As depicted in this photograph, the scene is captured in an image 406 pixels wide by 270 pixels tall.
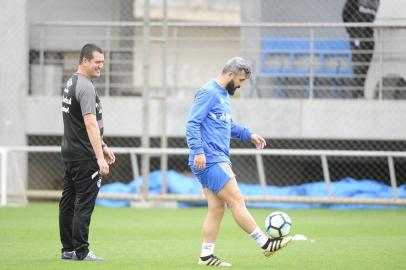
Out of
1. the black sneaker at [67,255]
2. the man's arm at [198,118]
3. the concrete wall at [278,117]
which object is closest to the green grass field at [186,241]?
the black sneaker at [67,255]

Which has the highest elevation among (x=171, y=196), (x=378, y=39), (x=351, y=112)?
(x=378, y=39)

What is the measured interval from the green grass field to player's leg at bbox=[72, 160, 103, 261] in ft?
0.69

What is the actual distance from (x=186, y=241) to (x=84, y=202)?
245 centimetres

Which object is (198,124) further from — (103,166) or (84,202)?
(84,202)

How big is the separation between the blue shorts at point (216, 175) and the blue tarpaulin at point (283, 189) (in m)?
8.45

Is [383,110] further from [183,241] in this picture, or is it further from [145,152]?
[183,241]

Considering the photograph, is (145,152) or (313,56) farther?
(313,56)

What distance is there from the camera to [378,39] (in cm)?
1792

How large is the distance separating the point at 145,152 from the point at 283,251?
6746 mm

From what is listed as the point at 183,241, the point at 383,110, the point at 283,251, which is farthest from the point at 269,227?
the point at 383,110

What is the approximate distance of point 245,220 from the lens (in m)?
8.45

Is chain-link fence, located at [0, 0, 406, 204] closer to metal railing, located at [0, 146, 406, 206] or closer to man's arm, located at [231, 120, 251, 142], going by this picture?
metal railing, located at [0, 146, 406, 206]

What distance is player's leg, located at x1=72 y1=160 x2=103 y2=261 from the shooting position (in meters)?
8.71

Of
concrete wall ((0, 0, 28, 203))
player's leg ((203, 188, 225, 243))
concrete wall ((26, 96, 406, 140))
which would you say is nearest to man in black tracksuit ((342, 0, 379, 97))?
concrete wall ((26, 96, 406, 140))
